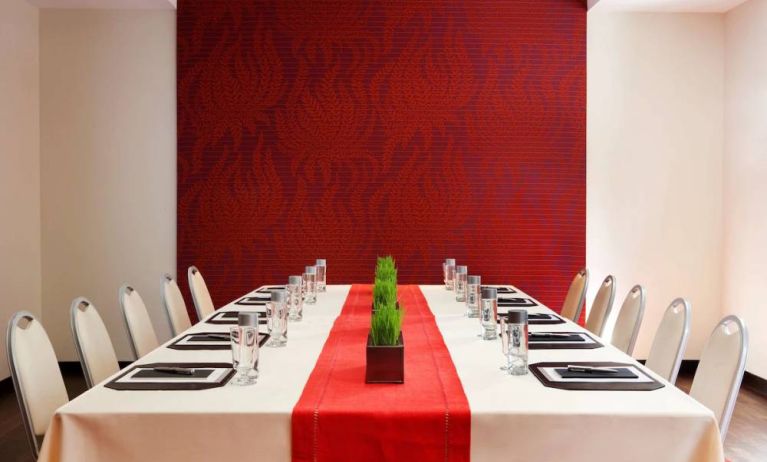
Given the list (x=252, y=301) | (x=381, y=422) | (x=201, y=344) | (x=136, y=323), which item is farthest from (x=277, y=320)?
(x=252, y=301)

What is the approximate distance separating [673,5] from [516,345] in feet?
15.5

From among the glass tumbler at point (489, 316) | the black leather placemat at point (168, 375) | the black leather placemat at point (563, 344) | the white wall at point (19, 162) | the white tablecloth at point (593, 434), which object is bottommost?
the white tablecloth at point (593, 434)

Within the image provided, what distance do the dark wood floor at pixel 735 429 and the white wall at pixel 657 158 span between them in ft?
3.36

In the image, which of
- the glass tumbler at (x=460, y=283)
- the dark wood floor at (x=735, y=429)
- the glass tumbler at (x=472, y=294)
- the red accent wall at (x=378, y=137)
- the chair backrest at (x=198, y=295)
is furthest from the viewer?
the red accent wall at (x=378, y=137)

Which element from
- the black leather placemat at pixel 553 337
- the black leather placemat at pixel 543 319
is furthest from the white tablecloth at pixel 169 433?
the black leather placemat at pixel 543 319

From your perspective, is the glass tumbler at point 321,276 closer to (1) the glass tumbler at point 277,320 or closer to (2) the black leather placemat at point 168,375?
(1) the glass tumbler at point 277,320

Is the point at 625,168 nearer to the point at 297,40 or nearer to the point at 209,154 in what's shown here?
the point at 297,40

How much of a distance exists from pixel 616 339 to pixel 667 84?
128 inches

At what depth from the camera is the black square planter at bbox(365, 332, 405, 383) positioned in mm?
2301

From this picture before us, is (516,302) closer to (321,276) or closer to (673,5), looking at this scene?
(321,276)

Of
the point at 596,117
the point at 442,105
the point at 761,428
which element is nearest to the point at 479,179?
the point at 442,105

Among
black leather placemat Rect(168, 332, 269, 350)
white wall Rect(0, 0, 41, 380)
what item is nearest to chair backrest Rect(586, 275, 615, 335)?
black leather placemat Rect(168, 332, 269, 350)

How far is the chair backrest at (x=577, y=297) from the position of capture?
15.8 feet

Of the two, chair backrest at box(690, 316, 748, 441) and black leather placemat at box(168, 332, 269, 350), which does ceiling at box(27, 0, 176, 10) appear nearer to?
black leather placemat at box(168, 332, 269, 350)
